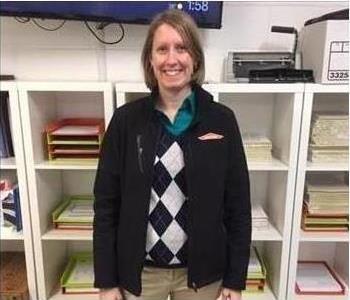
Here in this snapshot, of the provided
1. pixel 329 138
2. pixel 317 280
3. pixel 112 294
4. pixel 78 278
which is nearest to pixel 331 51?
pixel 329 138

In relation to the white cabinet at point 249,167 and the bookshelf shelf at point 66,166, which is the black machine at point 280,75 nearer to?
the white cabinet at point 249,167

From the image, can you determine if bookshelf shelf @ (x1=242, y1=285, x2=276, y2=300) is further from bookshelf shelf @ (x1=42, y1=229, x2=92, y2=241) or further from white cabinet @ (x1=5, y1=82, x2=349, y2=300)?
bookshelf shelf @ (x1=42, y1=229, x2=92, y2=241)

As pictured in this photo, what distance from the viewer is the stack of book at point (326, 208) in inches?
65.7

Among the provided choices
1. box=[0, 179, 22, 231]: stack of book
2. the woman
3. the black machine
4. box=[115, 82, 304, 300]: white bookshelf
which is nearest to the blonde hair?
the woman

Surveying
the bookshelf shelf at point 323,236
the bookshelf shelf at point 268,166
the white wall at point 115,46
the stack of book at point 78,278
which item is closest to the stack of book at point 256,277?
the bookshelf shelf at point 323,236

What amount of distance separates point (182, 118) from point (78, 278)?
3.91 feet

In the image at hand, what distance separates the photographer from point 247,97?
1856mm

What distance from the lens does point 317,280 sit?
1852 mm

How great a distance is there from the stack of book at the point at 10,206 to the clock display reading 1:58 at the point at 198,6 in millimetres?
1177

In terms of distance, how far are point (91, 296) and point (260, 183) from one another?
3.57 feet

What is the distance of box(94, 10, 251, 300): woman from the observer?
107cm

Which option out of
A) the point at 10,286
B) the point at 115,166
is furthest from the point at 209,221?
the point at 10,286

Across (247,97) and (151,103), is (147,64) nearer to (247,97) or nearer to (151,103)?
(151,103)

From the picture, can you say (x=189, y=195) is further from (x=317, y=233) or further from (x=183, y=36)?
(x=317, y=233)
